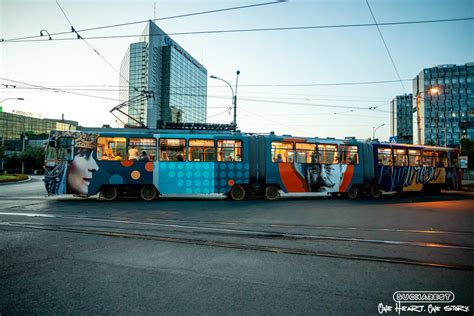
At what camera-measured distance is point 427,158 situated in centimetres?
1708

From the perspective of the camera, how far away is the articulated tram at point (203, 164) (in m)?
11.7

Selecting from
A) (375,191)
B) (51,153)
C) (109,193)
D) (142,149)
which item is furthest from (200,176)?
(375,191)

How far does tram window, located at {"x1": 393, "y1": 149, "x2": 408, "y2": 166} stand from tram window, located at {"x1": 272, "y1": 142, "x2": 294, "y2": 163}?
23.9ft

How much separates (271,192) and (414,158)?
10.3 metres

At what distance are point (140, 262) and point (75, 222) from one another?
414 centimetres

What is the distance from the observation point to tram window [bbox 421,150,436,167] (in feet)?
55.4

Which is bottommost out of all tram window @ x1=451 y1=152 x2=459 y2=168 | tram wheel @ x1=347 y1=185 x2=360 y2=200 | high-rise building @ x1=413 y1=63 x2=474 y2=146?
tram wheel @ x1=347 y1=185 x2=360 y2=200

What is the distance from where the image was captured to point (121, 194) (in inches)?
484

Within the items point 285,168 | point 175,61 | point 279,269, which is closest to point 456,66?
point 175,61

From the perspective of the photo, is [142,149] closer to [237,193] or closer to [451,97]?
[237,193]

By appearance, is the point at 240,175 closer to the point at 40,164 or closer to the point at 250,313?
the point at 250,313

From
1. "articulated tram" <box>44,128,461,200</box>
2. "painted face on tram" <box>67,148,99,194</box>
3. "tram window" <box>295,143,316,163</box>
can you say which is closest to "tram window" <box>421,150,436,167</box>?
"articulated tram" <box>44,128,461,200</box>

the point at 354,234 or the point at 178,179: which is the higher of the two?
the point at 178,179

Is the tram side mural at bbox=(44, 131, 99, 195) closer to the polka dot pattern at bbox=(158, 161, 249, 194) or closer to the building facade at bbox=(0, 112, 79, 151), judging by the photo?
the polka dot pattern at bbox=(158, 161, 249, 194)
